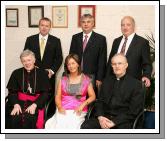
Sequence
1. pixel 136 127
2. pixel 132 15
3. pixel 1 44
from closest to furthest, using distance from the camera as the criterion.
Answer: pixel 136 127 < pixel 1 44 < pixel 132 15

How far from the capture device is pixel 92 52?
4371 millimetres

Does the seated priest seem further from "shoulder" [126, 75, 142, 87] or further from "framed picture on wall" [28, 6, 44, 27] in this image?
"shoulder" [126, 75, 142, 87]

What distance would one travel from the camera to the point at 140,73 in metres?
4.20

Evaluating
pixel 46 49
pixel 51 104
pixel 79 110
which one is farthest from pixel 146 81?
pixel 46 49

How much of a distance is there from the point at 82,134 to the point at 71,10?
6.15 feet

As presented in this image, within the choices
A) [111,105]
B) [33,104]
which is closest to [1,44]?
[33,104]

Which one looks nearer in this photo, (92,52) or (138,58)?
(138,58)

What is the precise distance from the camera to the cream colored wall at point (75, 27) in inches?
183

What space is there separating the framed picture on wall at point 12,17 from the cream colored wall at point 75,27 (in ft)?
0.17

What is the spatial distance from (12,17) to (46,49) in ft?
2.51

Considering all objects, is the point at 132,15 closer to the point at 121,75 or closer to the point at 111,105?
the point at 121,75

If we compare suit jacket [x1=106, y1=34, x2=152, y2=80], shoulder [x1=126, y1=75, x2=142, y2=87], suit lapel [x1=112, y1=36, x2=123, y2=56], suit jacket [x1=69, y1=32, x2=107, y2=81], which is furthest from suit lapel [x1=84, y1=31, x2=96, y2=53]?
shoulder [x1=126, y1=75, x2=142, y2=87]

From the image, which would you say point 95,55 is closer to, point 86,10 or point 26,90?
point 86,10

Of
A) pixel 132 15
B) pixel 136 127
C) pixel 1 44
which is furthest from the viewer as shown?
pixel 132 15
